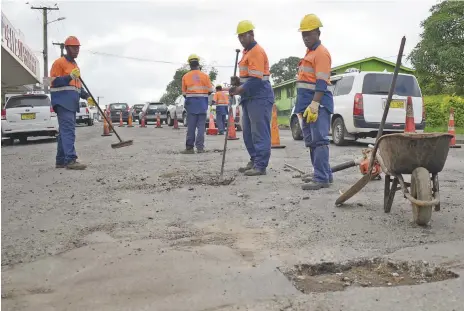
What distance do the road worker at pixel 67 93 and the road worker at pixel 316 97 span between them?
381 centimetres

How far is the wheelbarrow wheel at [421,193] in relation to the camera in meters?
4.34

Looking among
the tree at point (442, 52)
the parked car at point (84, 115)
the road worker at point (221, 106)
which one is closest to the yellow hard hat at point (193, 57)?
the road worker at point (221, 106)

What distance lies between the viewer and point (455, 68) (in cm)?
3316

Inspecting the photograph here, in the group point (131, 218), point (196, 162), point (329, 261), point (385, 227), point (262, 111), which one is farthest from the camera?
point (196, 162)

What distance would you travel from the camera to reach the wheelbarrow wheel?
4.34 m

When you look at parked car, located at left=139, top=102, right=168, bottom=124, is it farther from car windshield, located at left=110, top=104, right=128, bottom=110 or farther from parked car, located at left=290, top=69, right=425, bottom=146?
parked car, located at left=290, top=69, right=425, bottom=146

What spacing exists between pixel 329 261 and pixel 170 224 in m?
1.57

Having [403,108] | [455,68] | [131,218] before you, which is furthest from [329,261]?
[455,68]

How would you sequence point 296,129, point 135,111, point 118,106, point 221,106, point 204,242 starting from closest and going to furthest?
point 204,242 → point 296,129 → point 221,106 → point 118,106 → point 135,111

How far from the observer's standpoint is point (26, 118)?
54.0 feet

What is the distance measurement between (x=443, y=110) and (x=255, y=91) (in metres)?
19.4

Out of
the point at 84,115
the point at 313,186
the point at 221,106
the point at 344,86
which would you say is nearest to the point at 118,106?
the point at 84,115

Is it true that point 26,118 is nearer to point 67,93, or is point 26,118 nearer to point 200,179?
point 67,93

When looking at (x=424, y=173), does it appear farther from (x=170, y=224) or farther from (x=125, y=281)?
(x=125, y=281)
